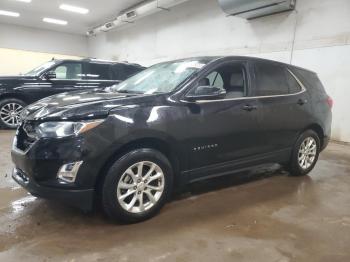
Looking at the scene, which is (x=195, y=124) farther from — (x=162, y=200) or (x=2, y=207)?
(x=2, y=207)

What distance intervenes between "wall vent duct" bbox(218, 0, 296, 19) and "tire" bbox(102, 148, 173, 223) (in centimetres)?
541

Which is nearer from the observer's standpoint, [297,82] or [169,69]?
[169,69]

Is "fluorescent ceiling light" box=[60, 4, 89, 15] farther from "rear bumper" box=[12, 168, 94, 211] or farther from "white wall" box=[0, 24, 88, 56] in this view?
"rear bumper" box=[12, 168, 94, 211]

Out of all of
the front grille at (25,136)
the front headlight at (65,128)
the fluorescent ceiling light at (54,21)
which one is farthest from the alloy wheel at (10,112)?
the fluorescent ceiling light at (54,21)

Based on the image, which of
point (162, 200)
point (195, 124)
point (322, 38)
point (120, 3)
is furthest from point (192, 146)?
point (120, 3)

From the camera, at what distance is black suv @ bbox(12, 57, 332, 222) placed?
2.27m

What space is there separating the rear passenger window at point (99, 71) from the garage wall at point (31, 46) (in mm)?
11246

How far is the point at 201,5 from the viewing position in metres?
9.65

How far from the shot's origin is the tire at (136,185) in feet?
7.77

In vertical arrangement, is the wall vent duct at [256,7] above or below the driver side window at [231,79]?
above

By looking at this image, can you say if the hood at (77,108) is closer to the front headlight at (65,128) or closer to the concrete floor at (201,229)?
the front headlight at (65,128)

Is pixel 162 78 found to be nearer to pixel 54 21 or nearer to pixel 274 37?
pixel 274 37

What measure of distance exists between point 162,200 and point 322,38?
222 inches

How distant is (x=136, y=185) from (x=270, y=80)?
76.1 inches
